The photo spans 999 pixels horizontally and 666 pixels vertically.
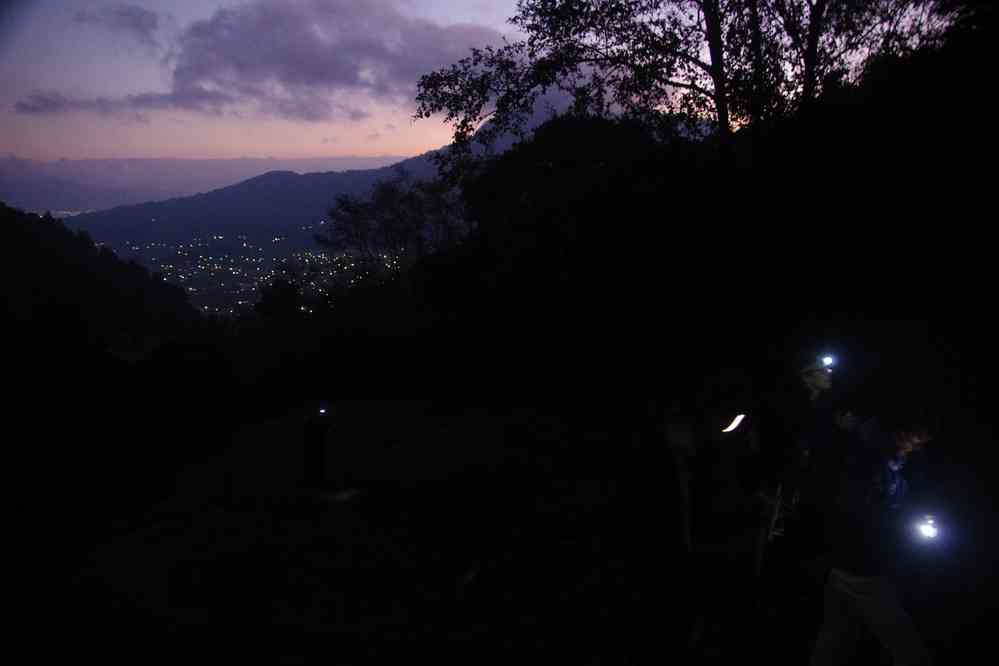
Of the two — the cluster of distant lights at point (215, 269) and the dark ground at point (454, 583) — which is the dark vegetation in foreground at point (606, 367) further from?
the cluster of distant lights at point (215, 269)

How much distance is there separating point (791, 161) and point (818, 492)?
4.86 meters

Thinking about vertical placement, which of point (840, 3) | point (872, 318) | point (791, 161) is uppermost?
point (840, 3)

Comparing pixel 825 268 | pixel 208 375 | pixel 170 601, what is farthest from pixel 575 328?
pixel 208 375

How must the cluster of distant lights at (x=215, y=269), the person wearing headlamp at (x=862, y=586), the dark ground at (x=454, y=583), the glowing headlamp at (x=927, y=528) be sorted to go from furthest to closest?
1. the cluster of distant lights at (x=215, y=269)
2. the dark ground at (x=454, y=583)
3. the glowing headlamp at (x=927, y=528)
4. the person wearing headlamp at (x=862, y=586)

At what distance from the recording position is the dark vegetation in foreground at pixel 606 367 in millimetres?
5754

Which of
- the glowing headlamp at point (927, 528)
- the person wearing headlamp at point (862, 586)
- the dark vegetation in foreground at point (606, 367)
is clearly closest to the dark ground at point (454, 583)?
the dark vegetation in foreground at point (606, 367)

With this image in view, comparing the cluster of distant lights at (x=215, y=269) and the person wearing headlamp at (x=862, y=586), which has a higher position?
the cluster of distant lights at (x=215, y=269)

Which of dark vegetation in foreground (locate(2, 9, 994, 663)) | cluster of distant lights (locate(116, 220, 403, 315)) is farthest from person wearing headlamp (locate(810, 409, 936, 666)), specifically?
cluster of distant lights (locate(116, 220, 403, 315))

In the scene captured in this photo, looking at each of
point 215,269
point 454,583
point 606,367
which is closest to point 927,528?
point 454,583

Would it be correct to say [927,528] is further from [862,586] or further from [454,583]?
[454,583]

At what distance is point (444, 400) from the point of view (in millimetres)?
15812

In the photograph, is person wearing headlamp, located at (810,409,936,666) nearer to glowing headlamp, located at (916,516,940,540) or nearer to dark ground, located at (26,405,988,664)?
glowing headlamp, located at (916,516,940,540)

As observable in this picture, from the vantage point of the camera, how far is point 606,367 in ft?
39.3

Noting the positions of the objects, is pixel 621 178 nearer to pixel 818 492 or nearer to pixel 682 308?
pixel 682 308
